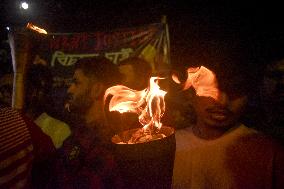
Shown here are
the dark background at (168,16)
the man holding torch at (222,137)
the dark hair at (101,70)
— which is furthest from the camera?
the dark background at (168,16)

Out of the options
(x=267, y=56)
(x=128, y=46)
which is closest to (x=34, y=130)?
(x=128, y=46)

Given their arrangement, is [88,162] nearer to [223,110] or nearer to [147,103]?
[147,103]

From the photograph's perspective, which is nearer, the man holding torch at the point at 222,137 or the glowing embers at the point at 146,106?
the glowing embers at the point at 146,106

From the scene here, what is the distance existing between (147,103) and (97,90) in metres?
2.21

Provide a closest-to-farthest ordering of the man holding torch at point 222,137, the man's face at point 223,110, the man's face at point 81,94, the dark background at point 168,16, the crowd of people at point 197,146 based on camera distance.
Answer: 1. the crowd of people at point 197,146
2. the man holding torch at point 222,137
3. the man's face at point 223,110
4. the man's face at point 81,94
5. the dark background at point 168,16

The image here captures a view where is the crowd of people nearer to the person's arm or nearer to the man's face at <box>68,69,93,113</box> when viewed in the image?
the person's arm

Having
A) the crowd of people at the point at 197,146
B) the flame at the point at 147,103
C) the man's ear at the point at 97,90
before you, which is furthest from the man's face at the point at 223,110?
the man's ear at the point at 97,90

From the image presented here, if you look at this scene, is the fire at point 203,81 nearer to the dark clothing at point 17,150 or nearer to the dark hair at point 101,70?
the dark clothing at point 17,150

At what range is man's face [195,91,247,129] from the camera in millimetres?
3301

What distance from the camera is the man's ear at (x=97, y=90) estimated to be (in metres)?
5.06

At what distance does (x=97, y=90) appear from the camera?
5.13 metres

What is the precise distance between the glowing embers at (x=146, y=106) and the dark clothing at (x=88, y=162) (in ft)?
3.18

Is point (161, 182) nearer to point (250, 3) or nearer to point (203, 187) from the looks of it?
point (203, 187)

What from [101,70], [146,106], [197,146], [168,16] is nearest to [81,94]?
[101,70]
